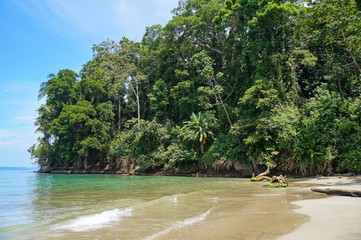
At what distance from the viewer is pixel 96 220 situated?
18.6ft

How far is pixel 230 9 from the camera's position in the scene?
78.2 feet

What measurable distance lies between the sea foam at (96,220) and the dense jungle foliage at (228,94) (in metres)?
13.2

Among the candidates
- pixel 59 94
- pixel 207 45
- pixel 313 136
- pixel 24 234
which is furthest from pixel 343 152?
pixel 59 94

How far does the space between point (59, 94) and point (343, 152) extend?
3589cm

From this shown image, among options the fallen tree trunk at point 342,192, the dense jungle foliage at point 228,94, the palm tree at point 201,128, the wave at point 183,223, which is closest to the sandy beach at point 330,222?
the fallen tree trunk at point 342,192

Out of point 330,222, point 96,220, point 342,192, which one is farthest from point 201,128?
point 330,222

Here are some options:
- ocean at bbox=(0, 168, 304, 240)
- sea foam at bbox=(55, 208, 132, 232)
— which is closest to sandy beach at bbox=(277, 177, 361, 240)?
ocean at bbox=(0, 168, 304, 240)

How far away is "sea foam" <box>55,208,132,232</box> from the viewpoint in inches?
201

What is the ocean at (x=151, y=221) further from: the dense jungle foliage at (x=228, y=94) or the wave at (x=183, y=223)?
the dense jungle foliage at (x=228, y=94)

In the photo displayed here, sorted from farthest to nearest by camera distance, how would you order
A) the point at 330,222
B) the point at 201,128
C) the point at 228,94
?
the point at 228,94 < the point at 201,128 < the point at 330,222

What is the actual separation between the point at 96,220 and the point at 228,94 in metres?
21.1

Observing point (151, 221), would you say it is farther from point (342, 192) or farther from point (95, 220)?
point (342, 192)

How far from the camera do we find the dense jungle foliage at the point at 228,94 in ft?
50.5

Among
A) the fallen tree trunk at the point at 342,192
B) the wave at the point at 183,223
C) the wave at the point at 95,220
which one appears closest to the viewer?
the wave at the point at 183,223
